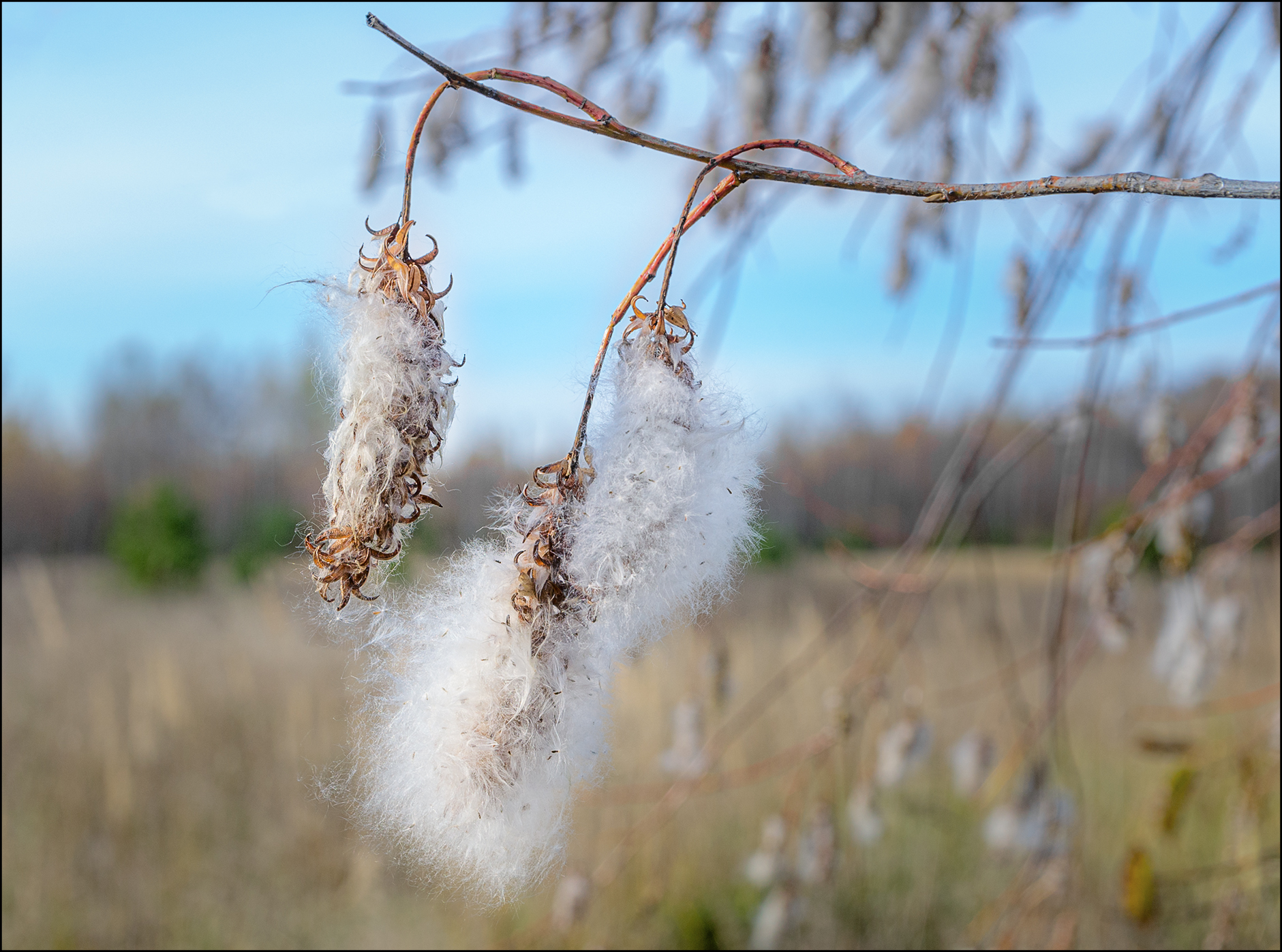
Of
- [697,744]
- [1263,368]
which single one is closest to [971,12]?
[1263,368]

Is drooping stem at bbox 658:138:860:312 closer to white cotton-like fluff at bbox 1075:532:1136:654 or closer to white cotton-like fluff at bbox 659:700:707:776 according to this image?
white cotton-like fluff at bbox 1075:532:1136:654

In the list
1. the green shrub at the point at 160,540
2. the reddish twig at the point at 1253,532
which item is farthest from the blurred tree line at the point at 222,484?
the reddish twig at the point at 1253,532

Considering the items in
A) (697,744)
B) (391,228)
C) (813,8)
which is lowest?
(697,744)

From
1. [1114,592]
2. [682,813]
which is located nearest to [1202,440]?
[1114,592]

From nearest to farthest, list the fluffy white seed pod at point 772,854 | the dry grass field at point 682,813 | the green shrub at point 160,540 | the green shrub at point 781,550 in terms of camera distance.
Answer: the fluffy white seed pod at point 772,854
the dry grass field at point 682,813
the green shrub at point 781,550
the green shrub at point 160,540

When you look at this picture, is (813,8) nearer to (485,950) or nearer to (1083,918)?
(485,950)

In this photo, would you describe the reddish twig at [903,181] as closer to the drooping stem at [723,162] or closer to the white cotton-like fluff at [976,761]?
the drooping stem at [723,162]

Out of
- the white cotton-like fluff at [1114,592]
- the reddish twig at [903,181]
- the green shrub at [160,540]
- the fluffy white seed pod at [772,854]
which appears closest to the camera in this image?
the reddish twig at [903,181]
